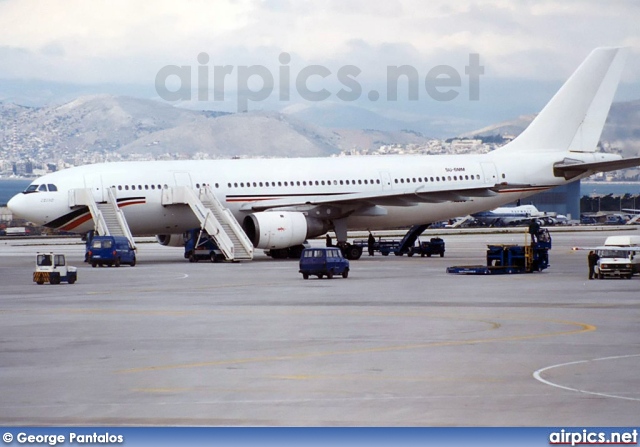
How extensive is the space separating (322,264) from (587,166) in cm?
2797

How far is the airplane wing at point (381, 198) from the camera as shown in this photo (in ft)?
223

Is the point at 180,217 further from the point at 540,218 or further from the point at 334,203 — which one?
the point at 540,218

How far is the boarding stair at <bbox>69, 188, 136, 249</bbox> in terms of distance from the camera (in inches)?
2544

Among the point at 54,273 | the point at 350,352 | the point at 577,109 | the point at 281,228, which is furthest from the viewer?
the point at 577,109

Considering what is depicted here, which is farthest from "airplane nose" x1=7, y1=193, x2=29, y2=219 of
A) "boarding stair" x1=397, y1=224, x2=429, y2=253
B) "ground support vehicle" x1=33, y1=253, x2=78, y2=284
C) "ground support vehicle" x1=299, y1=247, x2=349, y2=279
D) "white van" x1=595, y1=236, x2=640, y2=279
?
"white van" x1=595, y1=236, x2=640, y2=279

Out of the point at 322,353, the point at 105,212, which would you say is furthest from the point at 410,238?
the point at 322,353

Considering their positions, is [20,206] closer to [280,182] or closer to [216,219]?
[216,219]

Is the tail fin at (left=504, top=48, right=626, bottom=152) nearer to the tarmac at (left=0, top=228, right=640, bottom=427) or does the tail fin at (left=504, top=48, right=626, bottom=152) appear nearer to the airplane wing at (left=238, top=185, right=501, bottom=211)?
the airplane wing at (left=238, top=185, right=501, bottom=211)

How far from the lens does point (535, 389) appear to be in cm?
2100

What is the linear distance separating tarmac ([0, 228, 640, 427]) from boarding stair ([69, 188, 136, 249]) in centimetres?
1567

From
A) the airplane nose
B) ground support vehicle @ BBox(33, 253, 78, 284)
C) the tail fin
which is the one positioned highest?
the tail fin

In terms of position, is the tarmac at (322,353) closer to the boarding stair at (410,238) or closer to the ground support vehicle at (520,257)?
the ground support vehicle at (520,257)

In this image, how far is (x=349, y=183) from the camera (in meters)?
71.6

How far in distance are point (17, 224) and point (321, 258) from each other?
114247 mm
